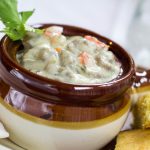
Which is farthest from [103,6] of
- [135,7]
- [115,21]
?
[135,7]

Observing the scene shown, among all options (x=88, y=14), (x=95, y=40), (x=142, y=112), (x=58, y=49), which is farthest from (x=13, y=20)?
(x=88, y=14)

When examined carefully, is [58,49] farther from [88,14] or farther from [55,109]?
[88,14]

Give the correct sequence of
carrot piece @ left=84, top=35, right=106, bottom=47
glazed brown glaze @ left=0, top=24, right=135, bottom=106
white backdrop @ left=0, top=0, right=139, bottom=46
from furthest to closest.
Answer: white backdrop @ left=0, top=0, right=139, bottom=46 → carrot piece @ left=84, top=35, right=106, bottom=47 → glazed brown glaze @ left=0, top=24, right=135, bottom=106

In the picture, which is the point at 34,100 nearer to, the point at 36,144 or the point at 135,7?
the point at 36,144

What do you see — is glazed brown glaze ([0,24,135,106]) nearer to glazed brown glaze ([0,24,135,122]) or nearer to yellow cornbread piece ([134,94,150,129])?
glazed brown glaze ([0,24,135,122])

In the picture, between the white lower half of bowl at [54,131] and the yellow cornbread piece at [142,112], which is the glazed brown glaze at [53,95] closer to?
the white lower half of bowl at [54,131]

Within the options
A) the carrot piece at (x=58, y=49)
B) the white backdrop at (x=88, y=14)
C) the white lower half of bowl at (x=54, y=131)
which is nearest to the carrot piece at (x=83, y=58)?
the carrot piece at (x=58, y=49)

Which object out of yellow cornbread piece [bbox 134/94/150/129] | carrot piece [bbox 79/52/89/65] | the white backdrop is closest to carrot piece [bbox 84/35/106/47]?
carrot piece [bbox 79/52/89/65]
